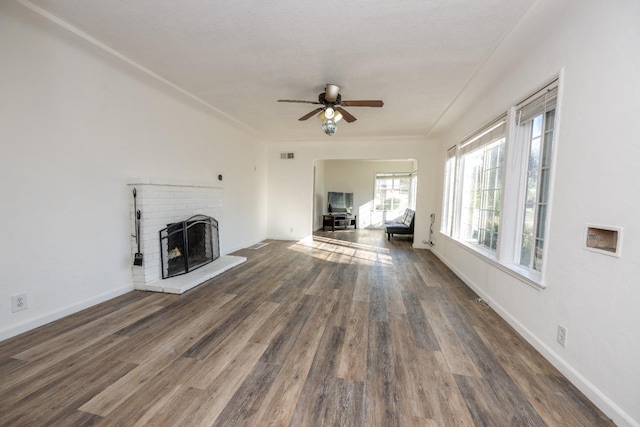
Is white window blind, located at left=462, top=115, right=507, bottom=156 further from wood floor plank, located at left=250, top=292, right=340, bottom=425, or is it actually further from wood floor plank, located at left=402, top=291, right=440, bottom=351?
wood floor plank, located at left=250, top=292, right=340, bottom=425

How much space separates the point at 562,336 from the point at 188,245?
412 cm

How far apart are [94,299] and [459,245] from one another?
457 centimetres

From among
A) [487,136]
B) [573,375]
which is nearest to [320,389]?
[573,375]

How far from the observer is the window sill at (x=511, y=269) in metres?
1.98

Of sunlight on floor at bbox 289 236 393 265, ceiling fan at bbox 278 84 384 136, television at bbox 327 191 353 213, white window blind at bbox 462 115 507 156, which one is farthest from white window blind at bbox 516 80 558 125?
television at bbox 327 191 353 213

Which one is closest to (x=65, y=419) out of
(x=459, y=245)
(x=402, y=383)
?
(x=402, y=383)

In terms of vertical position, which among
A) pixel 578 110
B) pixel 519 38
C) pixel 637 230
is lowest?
pixel 637 230

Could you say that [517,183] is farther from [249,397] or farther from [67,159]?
[67,159]

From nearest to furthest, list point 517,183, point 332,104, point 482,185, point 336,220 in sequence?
point 517,183, point 332,104, point 482,185, point 336,220

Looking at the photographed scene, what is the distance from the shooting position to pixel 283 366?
5.56ft

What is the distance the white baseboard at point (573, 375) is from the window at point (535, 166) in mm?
522

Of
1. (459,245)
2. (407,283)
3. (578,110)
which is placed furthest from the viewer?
(459,245)

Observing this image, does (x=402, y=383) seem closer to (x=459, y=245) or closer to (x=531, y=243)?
(x=531, y=243)

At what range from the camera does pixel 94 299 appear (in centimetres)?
251
